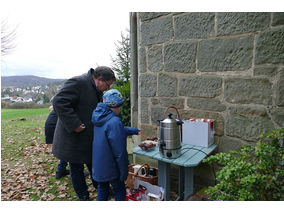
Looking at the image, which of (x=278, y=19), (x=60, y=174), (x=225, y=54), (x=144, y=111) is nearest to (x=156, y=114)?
(x=144, y=111)

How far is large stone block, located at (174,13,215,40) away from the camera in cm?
241

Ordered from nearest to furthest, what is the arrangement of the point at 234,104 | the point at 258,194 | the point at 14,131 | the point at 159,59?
the point at 258,194 → the point at 234,104 → the point at 159,59 → the point at 14,131

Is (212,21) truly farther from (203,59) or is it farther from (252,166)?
(252,166)

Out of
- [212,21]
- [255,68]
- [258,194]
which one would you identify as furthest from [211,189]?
[212,21]

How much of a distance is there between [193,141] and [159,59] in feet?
4.16

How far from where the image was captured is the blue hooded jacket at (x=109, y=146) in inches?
82.0

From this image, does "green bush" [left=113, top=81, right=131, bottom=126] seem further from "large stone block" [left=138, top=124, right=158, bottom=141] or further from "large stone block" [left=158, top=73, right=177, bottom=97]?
"large stone block" [left=158, top=73, right=177, bottom=97]

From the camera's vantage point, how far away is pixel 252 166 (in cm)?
155

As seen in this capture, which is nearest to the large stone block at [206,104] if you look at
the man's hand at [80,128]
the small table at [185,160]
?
the small table at [185,160]

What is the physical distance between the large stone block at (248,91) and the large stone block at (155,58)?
0.98 metres

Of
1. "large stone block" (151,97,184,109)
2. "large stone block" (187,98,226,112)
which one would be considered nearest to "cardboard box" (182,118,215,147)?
"large stone block" (187,98,226,112)

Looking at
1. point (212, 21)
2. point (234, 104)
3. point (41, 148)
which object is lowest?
point (41, 148)

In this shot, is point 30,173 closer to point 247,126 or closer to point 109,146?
point 109,146

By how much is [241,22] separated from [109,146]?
201 cm
